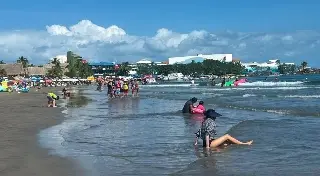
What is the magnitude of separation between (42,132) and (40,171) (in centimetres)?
690

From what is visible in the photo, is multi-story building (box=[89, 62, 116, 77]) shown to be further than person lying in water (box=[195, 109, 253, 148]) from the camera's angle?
Yes

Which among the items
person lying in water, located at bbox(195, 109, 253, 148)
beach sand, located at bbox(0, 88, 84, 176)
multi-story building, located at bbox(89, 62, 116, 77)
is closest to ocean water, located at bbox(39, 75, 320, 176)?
person lying in water, located at bbox(195, 109, 253, 148)

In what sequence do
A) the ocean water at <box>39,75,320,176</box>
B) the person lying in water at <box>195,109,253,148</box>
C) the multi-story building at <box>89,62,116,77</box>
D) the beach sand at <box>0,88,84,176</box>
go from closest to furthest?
the beach sand at <box>0,88,84,176</box> < the ocean water at <box>39,75,320,176</box> < the person lying in water at <box>195,109,253,148</box> < the multi-story building at <box>89,62,116,77</box>

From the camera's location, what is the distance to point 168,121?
19672 millimetres

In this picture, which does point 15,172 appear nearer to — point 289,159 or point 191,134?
point 289,159

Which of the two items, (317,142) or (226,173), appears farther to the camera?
(317,142)

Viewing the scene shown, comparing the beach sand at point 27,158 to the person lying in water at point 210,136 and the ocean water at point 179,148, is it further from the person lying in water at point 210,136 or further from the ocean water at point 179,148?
the person lying in water at point 210,136

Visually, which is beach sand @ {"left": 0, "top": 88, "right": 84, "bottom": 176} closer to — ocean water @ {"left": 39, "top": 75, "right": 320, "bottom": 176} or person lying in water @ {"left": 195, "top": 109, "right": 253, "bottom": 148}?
ocean water @ {"left": 39, "top": 75, "right": 320, "bottom": 176}

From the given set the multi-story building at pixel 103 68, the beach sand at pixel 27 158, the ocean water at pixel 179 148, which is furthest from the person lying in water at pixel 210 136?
the multi-story building at pixel 103 68

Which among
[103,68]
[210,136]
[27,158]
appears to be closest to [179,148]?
[210,136]

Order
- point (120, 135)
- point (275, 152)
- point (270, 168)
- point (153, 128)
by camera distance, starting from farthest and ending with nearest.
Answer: point (153, 128), point (120, 135), point (275, 152), point (270, 168)

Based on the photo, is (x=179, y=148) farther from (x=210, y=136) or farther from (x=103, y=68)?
(x=103, y=68)

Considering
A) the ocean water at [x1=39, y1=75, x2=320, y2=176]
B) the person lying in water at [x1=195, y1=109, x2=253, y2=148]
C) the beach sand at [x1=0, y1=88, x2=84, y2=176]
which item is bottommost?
the ocean water at [x1=39, y1=75, x2=320, y2=176]

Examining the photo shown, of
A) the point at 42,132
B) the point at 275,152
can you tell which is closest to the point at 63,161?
the point at 275,152
